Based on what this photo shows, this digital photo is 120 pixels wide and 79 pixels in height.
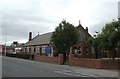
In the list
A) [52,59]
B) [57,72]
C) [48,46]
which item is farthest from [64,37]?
[48,46]

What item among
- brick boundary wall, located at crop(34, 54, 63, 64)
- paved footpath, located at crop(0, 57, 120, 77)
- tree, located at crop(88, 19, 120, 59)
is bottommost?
paved footpath, located at crop(0, 57, 120, 77)

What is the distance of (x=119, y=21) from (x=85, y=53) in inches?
1123

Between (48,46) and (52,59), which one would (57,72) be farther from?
(48,46)

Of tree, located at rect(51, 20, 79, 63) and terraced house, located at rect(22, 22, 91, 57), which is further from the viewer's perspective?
terraced house, located at rect(22, 22, 91, 57)

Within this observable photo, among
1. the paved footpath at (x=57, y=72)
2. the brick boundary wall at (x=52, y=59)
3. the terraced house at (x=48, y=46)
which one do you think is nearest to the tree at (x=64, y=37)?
the brick boundary wall at (x=52, y=59)

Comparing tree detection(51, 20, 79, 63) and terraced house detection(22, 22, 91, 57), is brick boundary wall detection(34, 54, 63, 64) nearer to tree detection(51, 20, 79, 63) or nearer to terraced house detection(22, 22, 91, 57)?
tree detection(51, 20, 79, 63)

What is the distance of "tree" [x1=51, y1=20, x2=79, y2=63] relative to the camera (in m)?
43.2

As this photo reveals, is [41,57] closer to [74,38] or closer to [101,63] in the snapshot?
[74,38]

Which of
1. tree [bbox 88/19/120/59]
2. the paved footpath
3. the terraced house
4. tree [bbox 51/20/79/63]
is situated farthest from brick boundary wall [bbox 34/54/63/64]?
tree [bbox 88/19/120/59]

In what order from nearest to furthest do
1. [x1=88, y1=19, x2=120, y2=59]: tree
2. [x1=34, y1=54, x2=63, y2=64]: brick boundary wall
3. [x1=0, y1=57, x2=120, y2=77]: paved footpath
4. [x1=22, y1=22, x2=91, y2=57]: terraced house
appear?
[x1=0, y1=57, x2=120, y2=77]: paved footpath < [x1=88, y1=19, x2=120, y2=59]: tree < [x1=34, y1=54, x2=63, y2=64]: brick boundary wall < [x1=22, y1=22, x2=91, y2=57]: terraced house

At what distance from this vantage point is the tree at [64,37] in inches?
1699

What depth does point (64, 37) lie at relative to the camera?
4322cm

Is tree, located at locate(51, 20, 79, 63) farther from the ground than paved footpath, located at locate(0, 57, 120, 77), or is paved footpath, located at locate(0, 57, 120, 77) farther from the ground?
tree, located at locate(51, 20, 79, 63)

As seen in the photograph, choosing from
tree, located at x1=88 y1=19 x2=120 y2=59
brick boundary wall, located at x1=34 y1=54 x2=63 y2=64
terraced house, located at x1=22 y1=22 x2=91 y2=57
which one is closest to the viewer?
tree, located at x1=88 y1=19 x2=120 y2=59
